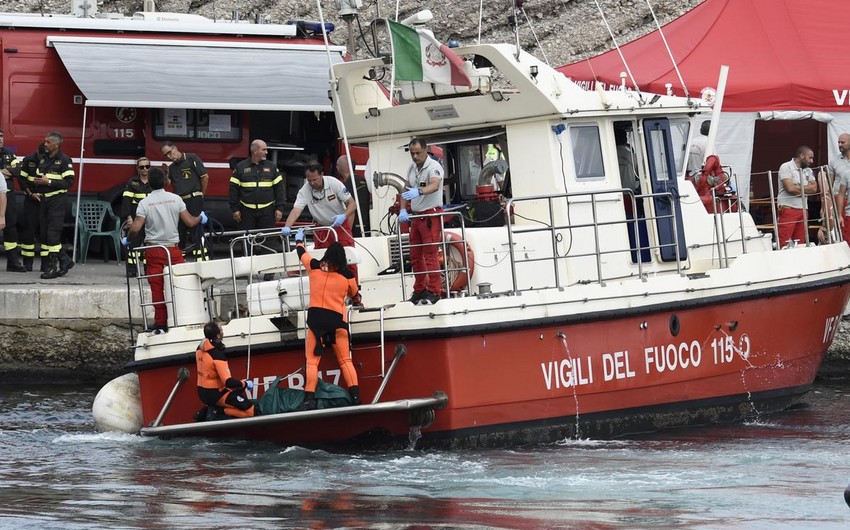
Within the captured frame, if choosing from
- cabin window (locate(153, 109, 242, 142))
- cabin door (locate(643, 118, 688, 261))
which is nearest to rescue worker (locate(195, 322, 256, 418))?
cabin door (locate(643, 118, 688, 261))

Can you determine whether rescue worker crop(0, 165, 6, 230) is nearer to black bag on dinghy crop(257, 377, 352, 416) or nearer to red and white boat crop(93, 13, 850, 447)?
red and white boat crop(93, 13, 850, 447)

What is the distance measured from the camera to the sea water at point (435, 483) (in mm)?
8719

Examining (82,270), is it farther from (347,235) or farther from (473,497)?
(473,497)

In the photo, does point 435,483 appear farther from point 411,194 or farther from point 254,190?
point 254,190

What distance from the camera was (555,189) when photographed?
11.8 m

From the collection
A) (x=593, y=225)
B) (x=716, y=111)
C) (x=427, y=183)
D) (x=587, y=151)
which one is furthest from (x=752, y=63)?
(x=427, y=183)

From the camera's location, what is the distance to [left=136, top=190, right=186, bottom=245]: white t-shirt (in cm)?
1199

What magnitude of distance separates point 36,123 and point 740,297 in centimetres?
940

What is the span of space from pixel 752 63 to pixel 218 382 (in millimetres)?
8681

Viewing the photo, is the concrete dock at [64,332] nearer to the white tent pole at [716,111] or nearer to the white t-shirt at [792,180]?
the white tent pole at [716,111]

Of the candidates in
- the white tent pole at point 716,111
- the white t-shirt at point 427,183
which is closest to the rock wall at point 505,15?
the white tent pole at point 716,111

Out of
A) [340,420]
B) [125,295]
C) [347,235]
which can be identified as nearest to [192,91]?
[125,295]

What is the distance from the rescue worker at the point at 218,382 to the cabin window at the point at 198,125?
307 inches

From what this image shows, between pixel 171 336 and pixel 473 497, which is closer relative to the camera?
pixel 473 497
